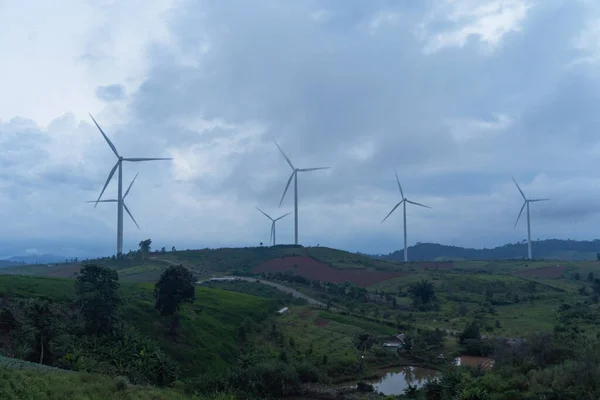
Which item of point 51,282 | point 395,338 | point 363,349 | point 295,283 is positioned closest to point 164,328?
point 51,282

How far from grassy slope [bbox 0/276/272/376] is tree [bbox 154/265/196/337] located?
1.30 metres

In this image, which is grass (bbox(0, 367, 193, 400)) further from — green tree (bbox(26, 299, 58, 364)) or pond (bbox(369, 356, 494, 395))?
pond (bbox(369, 356, 494, 395))

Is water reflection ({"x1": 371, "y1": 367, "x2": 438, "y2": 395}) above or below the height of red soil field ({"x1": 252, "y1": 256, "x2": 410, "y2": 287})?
below

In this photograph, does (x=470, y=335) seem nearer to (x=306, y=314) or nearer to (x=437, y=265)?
(x=306, y=314)

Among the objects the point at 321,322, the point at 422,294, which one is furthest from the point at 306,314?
→ the point at 422,294

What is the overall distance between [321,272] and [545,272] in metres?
52.2

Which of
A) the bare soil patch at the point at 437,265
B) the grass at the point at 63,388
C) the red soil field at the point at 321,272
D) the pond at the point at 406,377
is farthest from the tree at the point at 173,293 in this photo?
the bare soil patch at the point at 437,265

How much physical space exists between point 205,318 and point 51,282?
14614mm

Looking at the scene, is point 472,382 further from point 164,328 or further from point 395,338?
point 395,338

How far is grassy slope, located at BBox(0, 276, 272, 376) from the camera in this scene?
148ft

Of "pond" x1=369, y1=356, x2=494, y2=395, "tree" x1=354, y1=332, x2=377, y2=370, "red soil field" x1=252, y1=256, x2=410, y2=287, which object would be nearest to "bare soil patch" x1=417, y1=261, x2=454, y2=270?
"red soil field" x1=252, y1=256, x2=410, y2=287

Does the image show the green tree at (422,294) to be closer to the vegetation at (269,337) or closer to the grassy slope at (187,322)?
the vegetation at (269,337)

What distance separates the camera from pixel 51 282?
171 feet

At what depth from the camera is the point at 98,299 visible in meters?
40.1
